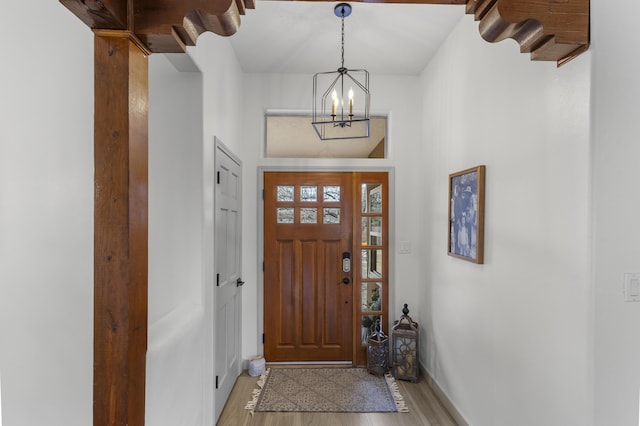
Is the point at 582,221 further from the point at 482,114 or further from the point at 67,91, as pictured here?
the point at 67,91

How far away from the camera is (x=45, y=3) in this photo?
1.31 meters

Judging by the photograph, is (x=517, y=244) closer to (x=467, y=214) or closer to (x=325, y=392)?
(x=467, y=214)

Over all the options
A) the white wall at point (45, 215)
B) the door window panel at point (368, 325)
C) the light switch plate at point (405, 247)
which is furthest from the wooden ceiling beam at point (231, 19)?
the door window panel at point (368, 325)

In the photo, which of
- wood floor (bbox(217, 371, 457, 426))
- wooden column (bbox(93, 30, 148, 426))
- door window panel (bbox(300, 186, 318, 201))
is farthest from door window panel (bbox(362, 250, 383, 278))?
wooden column (bbox(93, 30, 148, 426))

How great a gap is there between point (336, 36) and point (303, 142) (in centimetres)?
110

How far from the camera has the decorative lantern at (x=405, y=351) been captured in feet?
10.5

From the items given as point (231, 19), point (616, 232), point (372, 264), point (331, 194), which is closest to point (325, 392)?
point (372, 264)

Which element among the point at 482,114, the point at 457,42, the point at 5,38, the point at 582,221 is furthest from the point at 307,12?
the point at 582,221

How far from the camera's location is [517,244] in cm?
184

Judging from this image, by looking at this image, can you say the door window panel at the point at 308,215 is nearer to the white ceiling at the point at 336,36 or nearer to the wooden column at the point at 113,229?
the white ceiling at the point at 336,36

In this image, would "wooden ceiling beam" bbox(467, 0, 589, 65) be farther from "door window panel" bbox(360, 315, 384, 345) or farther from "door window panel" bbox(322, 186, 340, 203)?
"door window panel" bbox(360, 315, 384, 345)

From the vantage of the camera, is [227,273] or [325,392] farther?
[325,392]

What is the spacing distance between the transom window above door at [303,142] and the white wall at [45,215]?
7.30 feet

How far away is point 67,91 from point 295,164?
7.37ft
